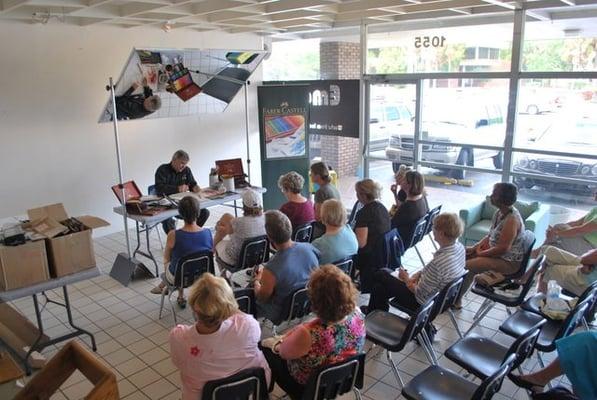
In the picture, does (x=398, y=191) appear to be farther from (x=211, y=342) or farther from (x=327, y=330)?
(x=211, y=342)

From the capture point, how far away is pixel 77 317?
4.21 meters

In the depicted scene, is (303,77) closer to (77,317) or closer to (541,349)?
(77,317)

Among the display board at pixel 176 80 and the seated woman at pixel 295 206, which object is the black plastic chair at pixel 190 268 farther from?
the display board at pixel 176 80

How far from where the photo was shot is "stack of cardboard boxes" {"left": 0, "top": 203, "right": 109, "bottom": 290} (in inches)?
121

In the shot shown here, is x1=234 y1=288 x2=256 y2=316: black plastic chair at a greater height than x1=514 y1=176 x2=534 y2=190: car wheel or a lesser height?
lesser

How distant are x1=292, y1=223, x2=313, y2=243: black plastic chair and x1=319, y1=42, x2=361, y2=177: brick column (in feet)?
14.6

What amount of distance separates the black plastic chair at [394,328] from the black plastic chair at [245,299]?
0.74 m

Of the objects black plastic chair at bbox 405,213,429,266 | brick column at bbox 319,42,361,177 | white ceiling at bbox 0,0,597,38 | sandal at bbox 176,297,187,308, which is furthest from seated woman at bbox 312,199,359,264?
brick column at bbox 319,42,361,177

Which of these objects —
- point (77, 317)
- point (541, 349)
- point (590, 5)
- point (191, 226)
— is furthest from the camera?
point (590, 5)

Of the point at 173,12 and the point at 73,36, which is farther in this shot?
the point at 73,36

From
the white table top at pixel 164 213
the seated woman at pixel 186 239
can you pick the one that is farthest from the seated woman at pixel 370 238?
the white table top at pixel 164 213

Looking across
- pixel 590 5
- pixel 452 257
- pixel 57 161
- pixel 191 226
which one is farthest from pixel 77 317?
pixel 590 5

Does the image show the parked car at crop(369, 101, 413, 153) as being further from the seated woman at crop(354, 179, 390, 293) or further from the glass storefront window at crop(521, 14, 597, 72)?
the seated woman at crop(354, 179, 390, 293)

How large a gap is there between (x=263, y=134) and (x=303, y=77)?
2.61 m
